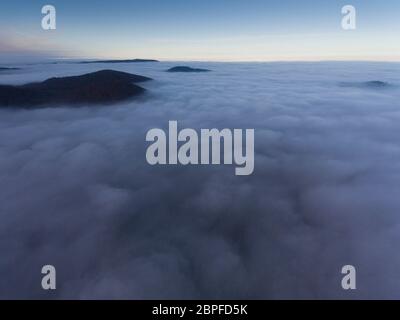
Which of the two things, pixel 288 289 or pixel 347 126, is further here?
pixel 347 126

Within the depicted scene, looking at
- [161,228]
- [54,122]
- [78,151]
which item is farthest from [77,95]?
[161,228]

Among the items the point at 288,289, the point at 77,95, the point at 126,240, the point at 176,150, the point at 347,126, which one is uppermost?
the point at 77,95

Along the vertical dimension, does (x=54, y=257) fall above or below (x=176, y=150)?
below

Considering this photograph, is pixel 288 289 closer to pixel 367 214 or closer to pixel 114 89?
pixel 367 214

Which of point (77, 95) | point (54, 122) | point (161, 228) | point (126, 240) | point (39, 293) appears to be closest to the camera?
point (39, 293)
